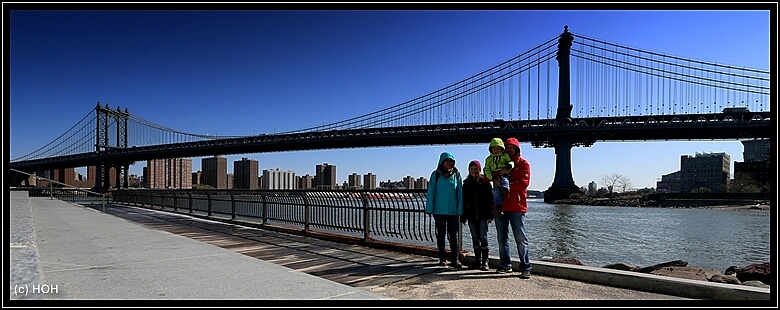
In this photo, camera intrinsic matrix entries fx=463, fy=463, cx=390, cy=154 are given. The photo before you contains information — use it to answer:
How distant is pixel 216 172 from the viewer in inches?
2347

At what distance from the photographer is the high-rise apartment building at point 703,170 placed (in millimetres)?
84000

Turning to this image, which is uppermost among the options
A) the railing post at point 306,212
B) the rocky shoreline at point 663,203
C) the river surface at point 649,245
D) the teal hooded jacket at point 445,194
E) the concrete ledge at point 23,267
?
the teal hooded jacket at point 445,194

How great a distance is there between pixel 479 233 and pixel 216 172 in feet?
194

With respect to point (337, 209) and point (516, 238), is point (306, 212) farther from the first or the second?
point (516, 238)

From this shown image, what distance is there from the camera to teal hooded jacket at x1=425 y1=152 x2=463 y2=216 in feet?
18.2

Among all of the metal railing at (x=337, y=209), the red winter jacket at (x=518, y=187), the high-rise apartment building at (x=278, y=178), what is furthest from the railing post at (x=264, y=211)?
the high-rise apartment building at (x=278, y=178)

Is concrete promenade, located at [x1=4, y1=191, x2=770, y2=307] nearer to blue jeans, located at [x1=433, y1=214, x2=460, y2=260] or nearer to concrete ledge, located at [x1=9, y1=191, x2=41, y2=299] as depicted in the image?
concrete ledge, located at [x1=9, y1=191, x2=41, y2=299]

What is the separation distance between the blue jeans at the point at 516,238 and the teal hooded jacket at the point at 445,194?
516 mm

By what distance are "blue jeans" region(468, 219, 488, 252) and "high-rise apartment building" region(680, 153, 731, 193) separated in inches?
3706

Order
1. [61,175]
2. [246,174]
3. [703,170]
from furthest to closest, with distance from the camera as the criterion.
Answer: [703,170]
[61,175]
[246,174]

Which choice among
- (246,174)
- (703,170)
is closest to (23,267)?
(246,174)

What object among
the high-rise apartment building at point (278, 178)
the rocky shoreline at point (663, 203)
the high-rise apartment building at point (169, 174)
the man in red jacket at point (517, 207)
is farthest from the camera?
the high-rise apartment building at point (169, 174)

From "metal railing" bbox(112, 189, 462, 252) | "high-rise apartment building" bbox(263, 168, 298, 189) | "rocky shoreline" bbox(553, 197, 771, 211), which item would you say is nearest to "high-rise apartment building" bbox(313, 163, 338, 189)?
"high-rise apartment building" bbox(263, 168, 298, 189)

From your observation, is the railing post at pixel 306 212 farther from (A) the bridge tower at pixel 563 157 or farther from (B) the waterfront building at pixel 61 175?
(B) the waterfront building at pixel 61 175
